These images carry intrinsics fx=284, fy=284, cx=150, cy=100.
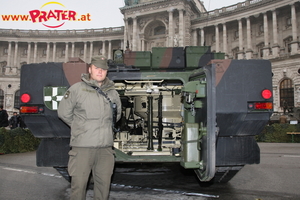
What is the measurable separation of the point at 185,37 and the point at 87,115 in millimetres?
45663

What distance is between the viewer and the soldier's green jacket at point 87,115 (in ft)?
10.2

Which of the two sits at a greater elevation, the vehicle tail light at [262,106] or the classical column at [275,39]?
the classical column at [275,39]

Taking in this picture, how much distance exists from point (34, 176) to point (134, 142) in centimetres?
222

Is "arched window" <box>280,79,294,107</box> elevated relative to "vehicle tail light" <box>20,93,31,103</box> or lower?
elevated


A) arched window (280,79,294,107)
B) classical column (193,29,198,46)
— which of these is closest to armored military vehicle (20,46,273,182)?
arched window (280,79,294,107)

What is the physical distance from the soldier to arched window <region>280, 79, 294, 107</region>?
3466cm

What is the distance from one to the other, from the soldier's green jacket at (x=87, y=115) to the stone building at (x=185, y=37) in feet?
97.5

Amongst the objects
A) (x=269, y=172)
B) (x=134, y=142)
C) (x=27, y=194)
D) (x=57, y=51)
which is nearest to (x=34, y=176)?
(x=27, y=194)

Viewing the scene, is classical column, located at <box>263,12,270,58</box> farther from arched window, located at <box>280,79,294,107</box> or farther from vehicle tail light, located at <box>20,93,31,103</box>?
vehicle tail light, located at <box>20,93,31,103</box>

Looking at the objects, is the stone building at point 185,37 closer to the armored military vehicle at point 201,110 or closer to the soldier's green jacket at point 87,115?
the armored military vehicle at point 201,110

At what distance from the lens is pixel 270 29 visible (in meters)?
42.9

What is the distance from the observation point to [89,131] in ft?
10.2

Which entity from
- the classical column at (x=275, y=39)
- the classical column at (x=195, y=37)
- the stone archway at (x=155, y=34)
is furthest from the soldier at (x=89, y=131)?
the stone archway at (x=155, y=34)

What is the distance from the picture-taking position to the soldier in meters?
3.08
